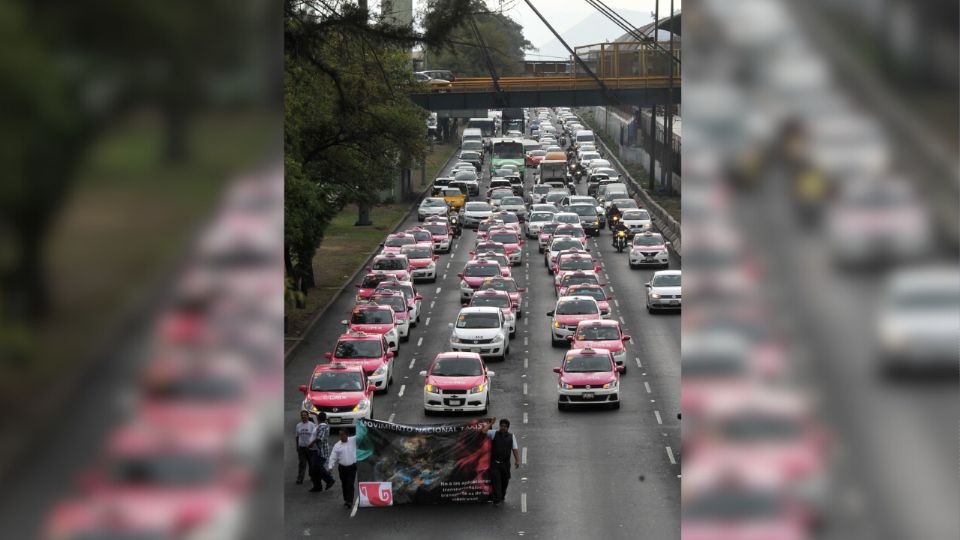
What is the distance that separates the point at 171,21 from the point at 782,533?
1725 mm

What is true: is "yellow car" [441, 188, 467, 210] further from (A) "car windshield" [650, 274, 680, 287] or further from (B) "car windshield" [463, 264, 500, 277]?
(A) "car windshield" [650, 274, 680, 287]

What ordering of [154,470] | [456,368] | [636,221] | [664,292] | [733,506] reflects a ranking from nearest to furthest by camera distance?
[154,470]
[733,506]
[456,368]
[664,292]
[636,221]

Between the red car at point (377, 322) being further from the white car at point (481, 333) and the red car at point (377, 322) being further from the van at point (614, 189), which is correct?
the van at point (614, 189)

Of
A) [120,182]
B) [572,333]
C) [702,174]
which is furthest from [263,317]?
[572,333]

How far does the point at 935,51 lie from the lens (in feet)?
10.1

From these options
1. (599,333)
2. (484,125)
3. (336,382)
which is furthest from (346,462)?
(484,125)

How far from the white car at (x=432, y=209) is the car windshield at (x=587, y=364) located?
129 ft

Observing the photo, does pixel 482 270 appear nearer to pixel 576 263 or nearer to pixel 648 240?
pixel 576 263

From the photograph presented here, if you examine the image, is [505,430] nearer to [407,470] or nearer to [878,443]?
[407,470]

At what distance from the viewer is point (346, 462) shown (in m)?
22.3

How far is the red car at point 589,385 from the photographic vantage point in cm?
3081

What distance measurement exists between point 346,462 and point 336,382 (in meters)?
7.08

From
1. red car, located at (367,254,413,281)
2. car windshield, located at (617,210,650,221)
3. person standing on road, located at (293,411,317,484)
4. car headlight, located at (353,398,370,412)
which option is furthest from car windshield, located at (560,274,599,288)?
person standing on road, located at (293,411,317,484)

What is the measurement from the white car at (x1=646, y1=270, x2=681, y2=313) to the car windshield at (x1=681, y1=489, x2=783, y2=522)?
137 feet
